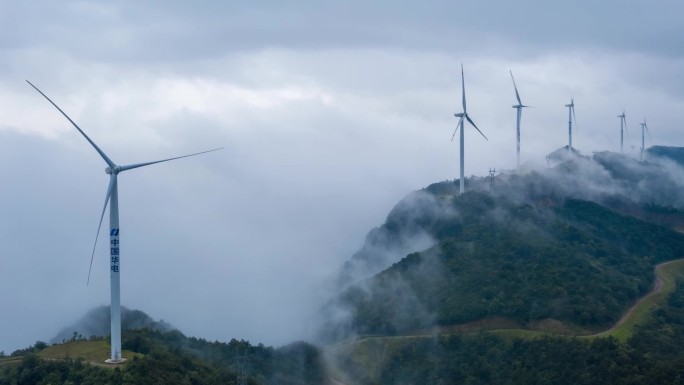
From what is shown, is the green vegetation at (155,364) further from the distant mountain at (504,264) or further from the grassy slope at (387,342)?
the distant mountain at (504,264)

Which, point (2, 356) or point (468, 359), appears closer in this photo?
point (2, 356)

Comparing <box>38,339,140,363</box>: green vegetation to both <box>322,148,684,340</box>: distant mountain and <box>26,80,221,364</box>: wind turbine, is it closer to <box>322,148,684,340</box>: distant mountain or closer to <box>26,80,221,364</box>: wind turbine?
<box>26,80,221,364</box>: wind turbine

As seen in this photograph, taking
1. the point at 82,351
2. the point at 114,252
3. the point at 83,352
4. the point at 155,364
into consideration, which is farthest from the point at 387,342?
the point at 114,252

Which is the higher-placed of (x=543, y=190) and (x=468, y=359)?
(x=543, y=190)

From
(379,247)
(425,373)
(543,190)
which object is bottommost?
(425,373)

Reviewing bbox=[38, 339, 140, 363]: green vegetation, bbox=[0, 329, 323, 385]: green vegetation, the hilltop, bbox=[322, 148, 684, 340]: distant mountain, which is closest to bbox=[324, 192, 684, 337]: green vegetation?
bbox=[322, 148, 684, 340]: distant mountain

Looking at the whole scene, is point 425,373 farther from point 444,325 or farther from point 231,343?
point 231,343

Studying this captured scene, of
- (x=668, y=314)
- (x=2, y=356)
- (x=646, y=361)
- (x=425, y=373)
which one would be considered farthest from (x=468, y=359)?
(x=2, y=356)

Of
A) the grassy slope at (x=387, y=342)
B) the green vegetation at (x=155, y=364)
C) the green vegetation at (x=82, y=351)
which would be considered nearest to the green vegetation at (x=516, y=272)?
the grassy slope at (x=387, y=342)
